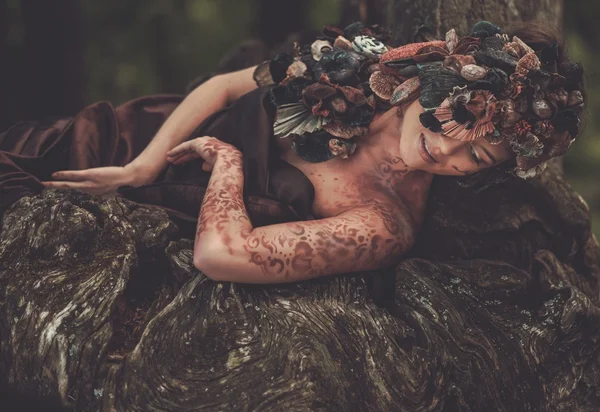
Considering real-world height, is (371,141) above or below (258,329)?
above

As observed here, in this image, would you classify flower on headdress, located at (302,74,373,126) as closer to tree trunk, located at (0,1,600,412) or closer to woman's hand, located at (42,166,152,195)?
tree trunk, located at (0,1,600,412)

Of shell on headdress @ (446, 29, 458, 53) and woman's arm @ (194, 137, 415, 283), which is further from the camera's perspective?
shell on headdress @ (446, 29, 458, 53)

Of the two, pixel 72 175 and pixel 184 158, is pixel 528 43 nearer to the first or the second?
pixel 184 158

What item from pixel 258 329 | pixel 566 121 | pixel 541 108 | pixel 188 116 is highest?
pixel 541 108

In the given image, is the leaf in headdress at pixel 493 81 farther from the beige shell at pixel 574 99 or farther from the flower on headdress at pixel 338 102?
the flower on headdress at pixel 338 102

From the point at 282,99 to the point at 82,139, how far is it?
115 centimetres

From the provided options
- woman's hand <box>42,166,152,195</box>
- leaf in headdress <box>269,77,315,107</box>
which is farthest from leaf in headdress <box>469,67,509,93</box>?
woman's hand <box>42,166,152,195</box>

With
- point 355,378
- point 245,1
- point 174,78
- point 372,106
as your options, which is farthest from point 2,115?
point 355,378

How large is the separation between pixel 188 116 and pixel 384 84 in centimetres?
117

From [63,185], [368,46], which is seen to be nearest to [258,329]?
[63,185]

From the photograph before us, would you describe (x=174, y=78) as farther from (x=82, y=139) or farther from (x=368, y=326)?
(x=368, y=326)

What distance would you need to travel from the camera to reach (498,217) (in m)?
3.87

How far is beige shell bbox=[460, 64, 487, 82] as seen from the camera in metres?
2.97

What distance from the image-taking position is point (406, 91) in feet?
10.5
